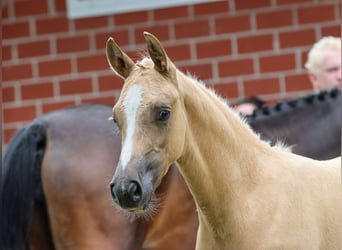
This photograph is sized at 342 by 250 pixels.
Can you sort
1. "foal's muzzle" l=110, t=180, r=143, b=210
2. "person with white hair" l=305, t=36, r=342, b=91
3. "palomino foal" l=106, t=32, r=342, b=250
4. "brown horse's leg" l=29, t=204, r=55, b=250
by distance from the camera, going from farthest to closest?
"person with white hair" l=305, t=36, r=342, b=91, "brown horse's leg" l=29, t=204, r=55, b=250, "palomino foal" l=106, t=32, r=342, b=250, "foal's muzzle" l=110, t=180, r=143, b=210

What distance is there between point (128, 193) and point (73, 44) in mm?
2931

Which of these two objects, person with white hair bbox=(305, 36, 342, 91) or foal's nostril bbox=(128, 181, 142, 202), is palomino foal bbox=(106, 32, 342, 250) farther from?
person with white hair bbox=(305, 36, 342, 91)

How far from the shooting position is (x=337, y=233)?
2.95 metres

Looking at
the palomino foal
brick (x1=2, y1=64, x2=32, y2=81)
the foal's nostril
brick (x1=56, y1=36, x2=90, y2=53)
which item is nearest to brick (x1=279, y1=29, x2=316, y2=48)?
brick (x1=56, y1=36, x2=90, y2=53)

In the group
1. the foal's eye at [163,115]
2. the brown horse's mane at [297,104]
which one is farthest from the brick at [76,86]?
the foal's eye at [163,115]

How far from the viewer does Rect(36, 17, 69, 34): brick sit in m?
5.50

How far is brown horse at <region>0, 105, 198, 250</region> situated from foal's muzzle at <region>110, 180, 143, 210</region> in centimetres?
120

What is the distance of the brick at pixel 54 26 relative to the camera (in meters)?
5.50

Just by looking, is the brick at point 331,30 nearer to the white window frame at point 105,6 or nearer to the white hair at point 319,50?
the white hair at point 319,50

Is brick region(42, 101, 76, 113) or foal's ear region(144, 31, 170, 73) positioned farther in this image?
brick region(42, 101, 76, 113)

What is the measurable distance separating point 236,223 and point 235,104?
221cm

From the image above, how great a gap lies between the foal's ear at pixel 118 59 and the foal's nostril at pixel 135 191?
41 cm

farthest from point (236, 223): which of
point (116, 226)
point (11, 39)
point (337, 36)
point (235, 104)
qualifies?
point (11, 39)

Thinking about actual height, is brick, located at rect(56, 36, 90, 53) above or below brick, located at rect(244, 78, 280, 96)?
above
